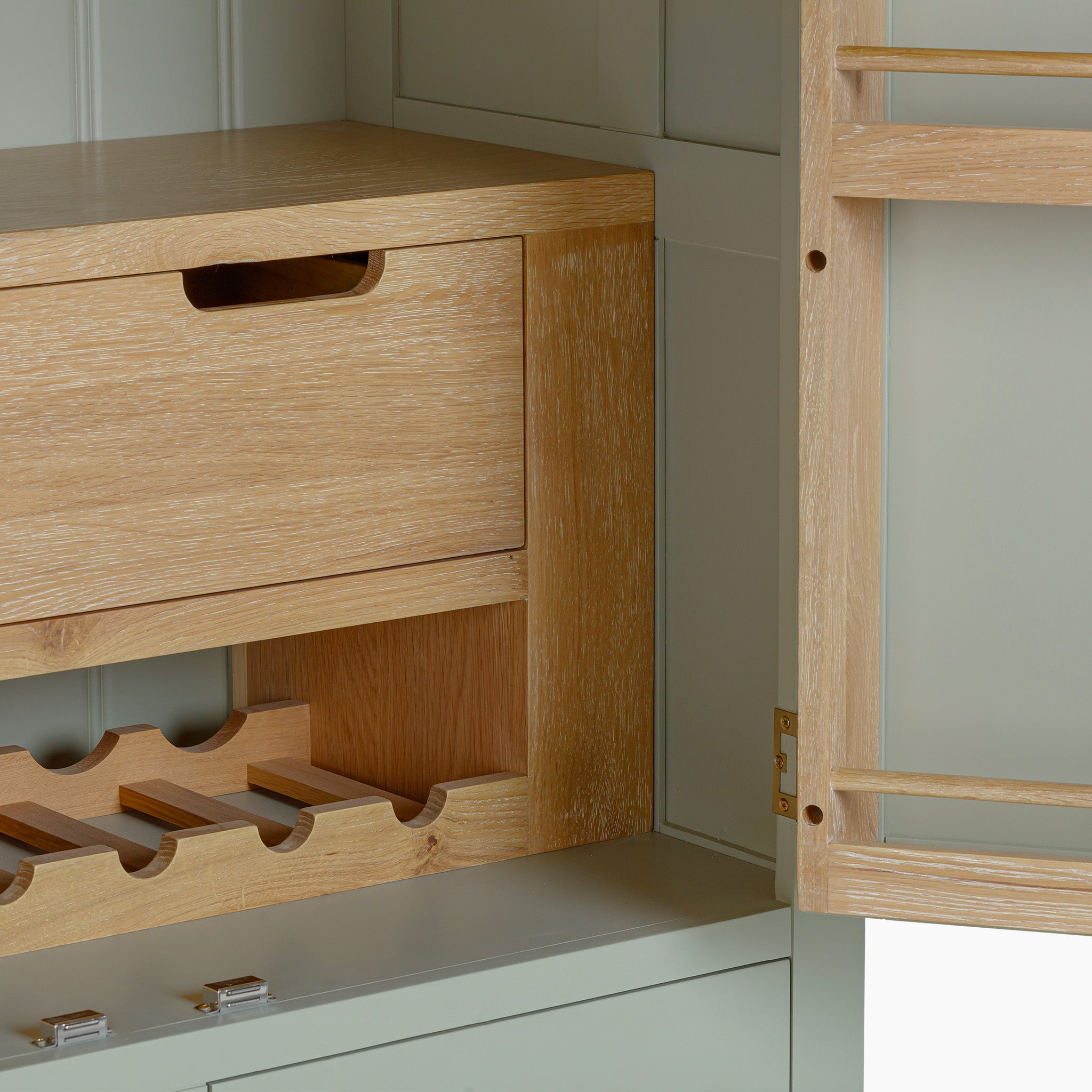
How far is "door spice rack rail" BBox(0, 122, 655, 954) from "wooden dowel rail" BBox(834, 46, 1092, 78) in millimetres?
302

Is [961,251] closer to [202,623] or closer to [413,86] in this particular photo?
[202,623]

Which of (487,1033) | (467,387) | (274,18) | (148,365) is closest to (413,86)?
(274,18)

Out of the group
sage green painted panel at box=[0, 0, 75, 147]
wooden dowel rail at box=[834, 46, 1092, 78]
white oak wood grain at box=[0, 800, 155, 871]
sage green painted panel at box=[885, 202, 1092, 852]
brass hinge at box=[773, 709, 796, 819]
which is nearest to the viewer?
wooden dowel rail at box=[834, 46, 1092, 78]

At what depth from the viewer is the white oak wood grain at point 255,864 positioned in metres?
1.22

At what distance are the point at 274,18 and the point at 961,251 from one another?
28.2 inches

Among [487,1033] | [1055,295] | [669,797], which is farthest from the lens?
[669,797]

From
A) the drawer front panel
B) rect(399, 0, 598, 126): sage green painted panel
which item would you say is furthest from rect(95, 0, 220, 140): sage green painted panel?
the drawer front panel

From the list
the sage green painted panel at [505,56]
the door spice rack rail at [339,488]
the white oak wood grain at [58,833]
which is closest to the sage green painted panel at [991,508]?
the door spice rack rail at [339,488]

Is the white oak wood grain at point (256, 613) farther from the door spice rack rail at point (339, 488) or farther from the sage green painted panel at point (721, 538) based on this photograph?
the sage green painted panel at point (721, 538)

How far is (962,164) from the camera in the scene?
40.8 inches

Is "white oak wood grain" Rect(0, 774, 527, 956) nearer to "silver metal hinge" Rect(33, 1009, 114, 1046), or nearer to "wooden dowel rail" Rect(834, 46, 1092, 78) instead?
"silver metal hinge" Rect(33, 1009, 114, 1046)

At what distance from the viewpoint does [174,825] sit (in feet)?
4.70

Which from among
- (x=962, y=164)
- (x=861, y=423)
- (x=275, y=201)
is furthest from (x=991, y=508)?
(x=275, y=201)

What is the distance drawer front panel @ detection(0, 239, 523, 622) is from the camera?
1.15 meters
